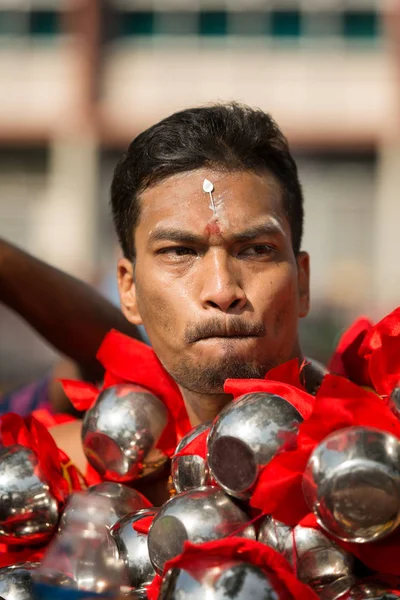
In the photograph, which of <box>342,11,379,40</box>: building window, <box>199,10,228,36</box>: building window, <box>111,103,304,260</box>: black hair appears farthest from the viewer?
<box>199,10,228,36</box>: building window

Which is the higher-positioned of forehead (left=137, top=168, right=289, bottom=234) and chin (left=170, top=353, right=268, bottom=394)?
forehead (left=137, top=168, right=289, bottom=234)

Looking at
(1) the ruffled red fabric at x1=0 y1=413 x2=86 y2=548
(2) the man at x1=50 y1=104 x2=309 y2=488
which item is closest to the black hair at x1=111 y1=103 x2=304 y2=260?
(2) the man at x1=50 y1=104 x2=309 y2=488

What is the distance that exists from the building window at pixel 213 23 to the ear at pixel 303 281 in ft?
61.9

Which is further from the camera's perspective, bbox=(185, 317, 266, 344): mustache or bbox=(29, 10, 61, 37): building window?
bbox=(29, 10, 61, 37): building window

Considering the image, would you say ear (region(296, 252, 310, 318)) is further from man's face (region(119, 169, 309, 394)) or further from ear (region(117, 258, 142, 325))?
ear (region(117, 258, 142, 325))

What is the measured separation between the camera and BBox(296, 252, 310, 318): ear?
283 cm

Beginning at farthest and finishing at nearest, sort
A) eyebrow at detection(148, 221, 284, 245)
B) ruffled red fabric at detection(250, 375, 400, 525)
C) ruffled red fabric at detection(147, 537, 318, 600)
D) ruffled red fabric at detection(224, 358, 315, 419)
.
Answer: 1. eyebrow at detection(148, 221, 284, 245)
2. ruffled red fabric at detection(224, 358, 315, 419)
3. ruffled red fabric at detection(250, 375, 400, 525)
4. ruffled red fabric at detection(147, 537, 318, 600)

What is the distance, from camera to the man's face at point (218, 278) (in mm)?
2471

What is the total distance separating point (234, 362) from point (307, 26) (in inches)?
767

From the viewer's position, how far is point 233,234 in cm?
253

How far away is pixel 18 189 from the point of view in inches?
836

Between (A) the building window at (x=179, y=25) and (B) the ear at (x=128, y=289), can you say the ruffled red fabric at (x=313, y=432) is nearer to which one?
(B) the ear at (x=128, y=289)

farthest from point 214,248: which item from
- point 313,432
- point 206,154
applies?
point 313,432

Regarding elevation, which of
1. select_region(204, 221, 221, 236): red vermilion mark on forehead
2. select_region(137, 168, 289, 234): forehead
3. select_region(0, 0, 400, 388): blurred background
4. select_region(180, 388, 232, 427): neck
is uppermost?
select_region(137, 168, 289, 234): forehead
